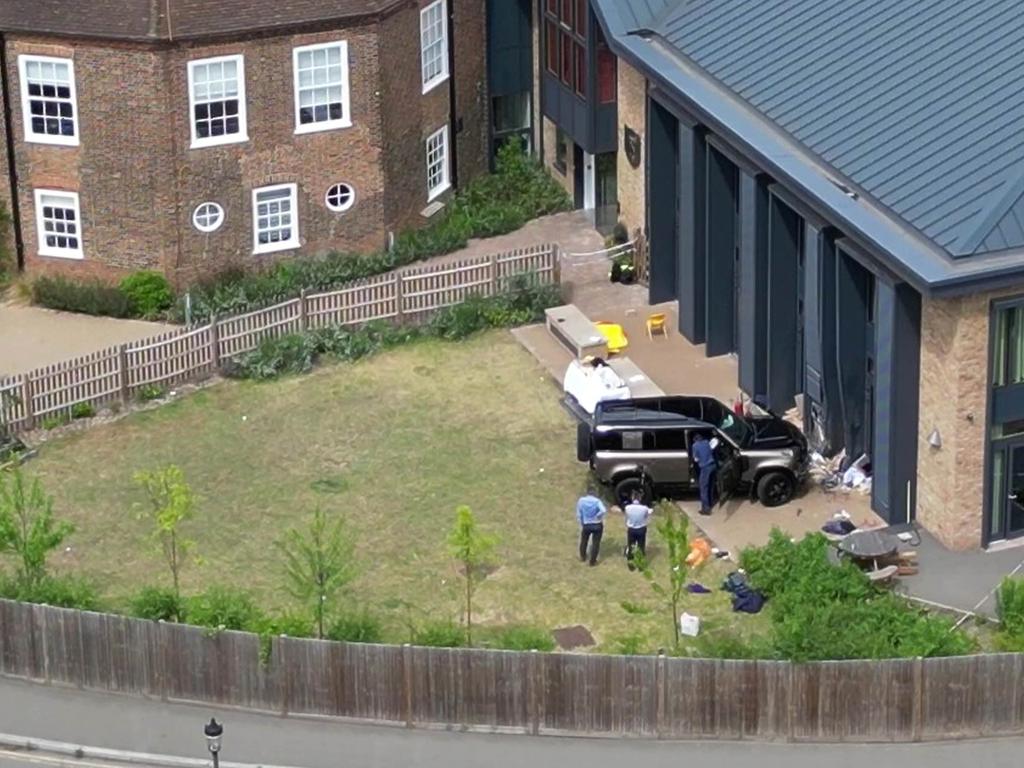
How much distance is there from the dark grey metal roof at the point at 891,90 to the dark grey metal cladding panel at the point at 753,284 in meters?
1.33

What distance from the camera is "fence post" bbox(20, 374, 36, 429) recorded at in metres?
48.2

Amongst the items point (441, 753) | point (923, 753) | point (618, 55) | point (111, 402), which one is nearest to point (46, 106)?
point (111, 402)

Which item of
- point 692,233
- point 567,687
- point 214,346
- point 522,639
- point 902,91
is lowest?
point 567,687

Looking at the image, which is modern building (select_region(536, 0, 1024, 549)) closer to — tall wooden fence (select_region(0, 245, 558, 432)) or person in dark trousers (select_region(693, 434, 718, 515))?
person in dark trousers (select_region(693, 434, 718, 515))

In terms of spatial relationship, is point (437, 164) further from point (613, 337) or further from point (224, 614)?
point (224, 614)

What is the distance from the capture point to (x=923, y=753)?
37062 millimetres

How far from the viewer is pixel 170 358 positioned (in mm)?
49969

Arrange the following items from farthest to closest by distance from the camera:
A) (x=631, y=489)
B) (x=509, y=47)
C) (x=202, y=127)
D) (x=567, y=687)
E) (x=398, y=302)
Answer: (x=509, y=47), (x=202, y=127), (x=398, y=302), (x=631, y=489), (x=567, y=687)

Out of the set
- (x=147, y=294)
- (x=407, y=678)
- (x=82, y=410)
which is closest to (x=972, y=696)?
(x=407, y=678)

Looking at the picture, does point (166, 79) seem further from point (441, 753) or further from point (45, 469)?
point (441, 753)

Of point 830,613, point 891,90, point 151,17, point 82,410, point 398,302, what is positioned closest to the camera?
point 830,613

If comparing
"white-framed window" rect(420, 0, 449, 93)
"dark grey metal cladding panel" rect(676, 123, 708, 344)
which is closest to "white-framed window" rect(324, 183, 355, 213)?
"white-framed window" rect(420, 0, 449, 93)

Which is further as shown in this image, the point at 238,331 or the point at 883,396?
the point at 238,331

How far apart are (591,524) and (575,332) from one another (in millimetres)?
8851
